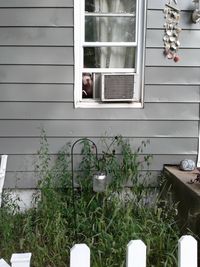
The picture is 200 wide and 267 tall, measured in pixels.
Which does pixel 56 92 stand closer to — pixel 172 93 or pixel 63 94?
pixel 63 94

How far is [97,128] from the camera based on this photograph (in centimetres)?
380

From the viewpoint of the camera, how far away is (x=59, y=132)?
379 cm

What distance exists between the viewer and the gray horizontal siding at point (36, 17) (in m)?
3.61

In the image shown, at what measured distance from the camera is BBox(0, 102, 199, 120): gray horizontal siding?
148 inches

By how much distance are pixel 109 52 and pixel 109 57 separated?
0.05 meters

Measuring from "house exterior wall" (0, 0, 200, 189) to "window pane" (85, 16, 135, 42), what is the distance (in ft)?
0.61

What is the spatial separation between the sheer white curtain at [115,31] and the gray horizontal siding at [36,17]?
0.32m

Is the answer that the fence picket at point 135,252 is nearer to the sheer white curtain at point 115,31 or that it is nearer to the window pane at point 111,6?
the sheer white curtain at point 115,31

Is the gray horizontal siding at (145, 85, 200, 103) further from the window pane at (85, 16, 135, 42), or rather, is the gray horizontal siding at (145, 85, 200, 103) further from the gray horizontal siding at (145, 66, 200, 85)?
the window pane at (85, 16, 135, 42)

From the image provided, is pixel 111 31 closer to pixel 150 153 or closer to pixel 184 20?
pixel 184 20

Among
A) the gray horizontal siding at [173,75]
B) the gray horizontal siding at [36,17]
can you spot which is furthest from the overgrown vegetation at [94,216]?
the gray horizontal siding at [36,17]

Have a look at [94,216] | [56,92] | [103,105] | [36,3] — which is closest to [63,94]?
[56,92]

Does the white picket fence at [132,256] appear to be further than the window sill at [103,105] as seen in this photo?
No

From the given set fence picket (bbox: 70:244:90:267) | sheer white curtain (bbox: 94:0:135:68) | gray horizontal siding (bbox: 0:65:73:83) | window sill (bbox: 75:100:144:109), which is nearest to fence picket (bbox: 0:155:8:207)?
gray horizontal siding (bbox: 0:65:73:83)
